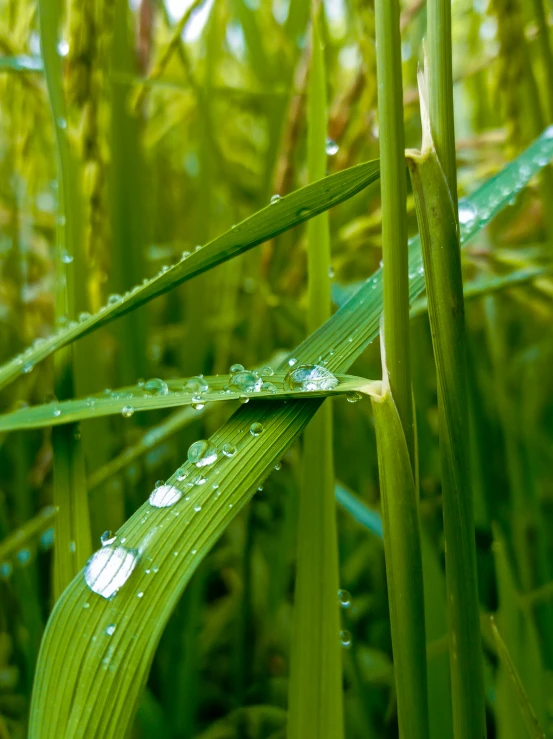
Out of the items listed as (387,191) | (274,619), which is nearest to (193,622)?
(274,619)

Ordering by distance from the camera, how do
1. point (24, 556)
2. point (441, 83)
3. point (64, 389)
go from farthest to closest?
point (24, 556)
point (64, 389)
point (441, 83)

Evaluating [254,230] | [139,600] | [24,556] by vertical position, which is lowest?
[24,556]

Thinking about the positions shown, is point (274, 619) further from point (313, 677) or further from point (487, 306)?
point (487, 306)

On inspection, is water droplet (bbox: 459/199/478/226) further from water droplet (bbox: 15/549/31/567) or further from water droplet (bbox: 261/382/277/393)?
water droplet (bbox: 15/549/31/567)

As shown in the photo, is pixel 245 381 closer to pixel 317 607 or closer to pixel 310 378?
pixel 310 378

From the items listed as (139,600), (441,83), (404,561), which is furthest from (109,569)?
(441,83)

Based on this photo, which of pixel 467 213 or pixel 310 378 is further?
pixel 467 213

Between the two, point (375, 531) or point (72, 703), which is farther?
point (375, 531)

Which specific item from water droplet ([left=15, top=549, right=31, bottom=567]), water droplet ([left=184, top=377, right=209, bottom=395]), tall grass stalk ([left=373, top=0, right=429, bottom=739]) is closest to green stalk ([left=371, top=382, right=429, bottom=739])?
tall grass stalk ([left=373, top=0, right=429, bottom=739])
